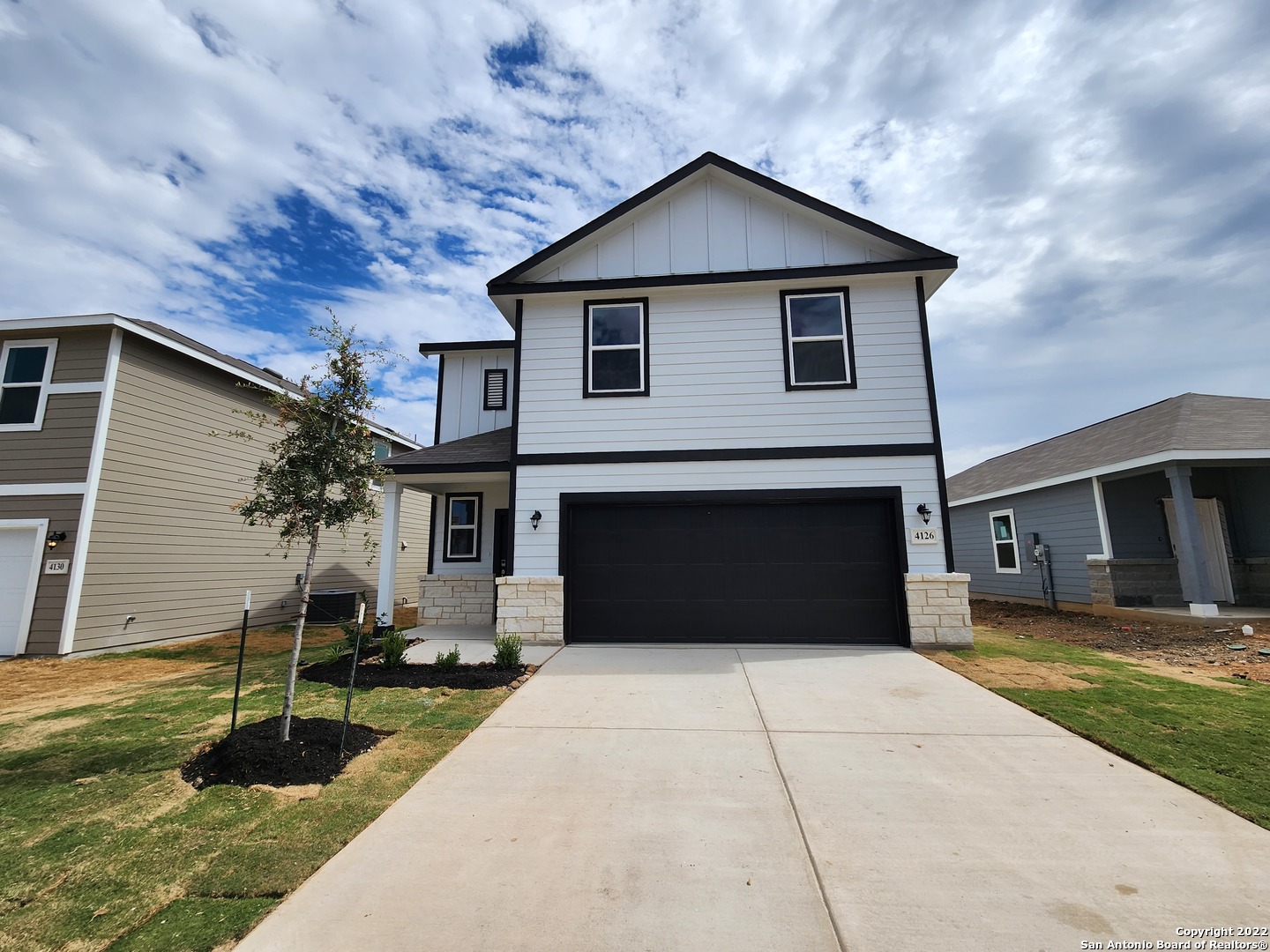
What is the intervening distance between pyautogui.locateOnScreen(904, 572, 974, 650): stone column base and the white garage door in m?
14.3

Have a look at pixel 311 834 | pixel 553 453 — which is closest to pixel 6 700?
pixel 311 834

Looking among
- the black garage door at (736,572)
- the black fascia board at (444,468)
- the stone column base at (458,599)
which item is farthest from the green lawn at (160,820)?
the stone column base at (458,599)

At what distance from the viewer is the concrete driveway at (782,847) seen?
7.41 feet

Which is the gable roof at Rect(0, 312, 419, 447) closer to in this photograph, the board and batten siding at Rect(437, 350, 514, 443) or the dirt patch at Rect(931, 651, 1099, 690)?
the board and batten siding at Rect(437, 350, 514, 443)

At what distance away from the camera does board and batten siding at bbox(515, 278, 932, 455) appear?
848cm

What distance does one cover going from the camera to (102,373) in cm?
921

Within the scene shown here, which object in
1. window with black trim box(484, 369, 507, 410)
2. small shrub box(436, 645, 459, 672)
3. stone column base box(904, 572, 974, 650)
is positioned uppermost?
window with black trim box(484, 369, 507, 410)

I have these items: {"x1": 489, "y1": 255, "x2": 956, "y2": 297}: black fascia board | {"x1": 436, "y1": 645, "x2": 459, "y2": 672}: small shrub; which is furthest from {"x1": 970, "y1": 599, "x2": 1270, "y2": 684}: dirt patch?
{"x1": 436, "y1": 645, "x2": 459, "y2": 672}: small shrub

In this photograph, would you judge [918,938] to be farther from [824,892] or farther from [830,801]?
[830,801]

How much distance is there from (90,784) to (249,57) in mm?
9604

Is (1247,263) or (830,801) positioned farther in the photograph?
(1247,263)

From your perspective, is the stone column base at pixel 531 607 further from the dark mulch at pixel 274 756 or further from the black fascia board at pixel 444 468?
the dark mulch at pixel 274 756

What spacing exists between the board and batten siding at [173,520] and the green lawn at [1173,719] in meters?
11.4

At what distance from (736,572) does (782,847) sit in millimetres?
5622
